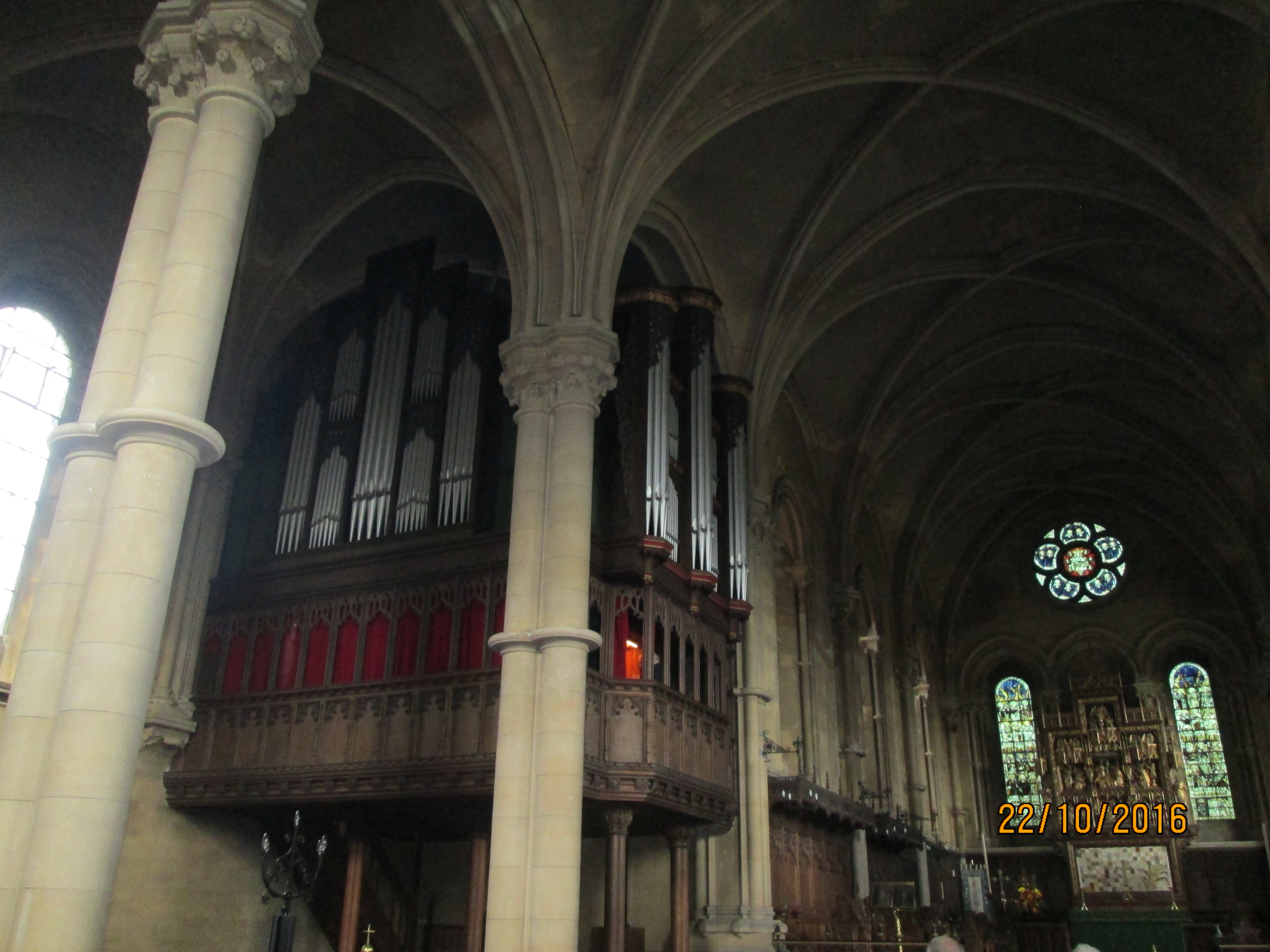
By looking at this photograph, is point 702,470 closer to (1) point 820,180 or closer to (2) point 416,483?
Result: (2) point 416,483

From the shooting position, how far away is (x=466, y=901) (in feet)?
44.7

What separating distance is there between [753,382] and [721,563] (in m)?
3.66

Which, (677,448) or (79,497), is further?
(677,448)

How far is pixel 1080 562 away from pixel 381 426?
77.1ft

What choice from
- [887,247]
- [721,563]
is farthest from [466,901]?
[887,247]

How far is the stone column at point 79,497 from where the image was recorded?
6.55 metres

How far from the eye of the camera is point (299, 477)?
1459cm

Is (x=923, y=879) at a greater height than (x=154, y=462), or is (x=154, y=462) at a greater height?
(x=154, y=462)

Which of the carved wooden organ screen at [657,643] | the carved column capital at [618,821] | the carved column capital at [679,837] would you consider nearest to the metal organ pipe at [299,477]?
the carved wooden organ screen at [657,643]

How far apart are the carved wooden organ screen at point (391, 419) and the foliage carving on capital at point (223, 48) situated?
589 centimetres

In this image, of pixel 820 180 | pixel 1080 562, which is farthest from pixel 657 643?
pixel 1080 562

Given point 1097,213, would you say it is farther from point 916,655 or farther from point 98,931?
point 98,931

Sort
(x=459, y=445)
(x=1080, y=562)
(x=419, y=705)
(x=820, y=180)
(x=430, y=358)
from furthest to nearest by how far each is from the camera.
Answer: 1. (x=1080, y=562)
2. (x=820, y=180)
3. (x=430, y=358)
4. (x=459, y=445)
5. (x=419, y=705)

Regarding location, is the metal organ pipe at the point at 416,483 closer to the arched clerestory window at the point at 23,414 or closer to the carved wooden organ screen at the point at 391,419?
the carved wooden organ screen at the point at 391,419
